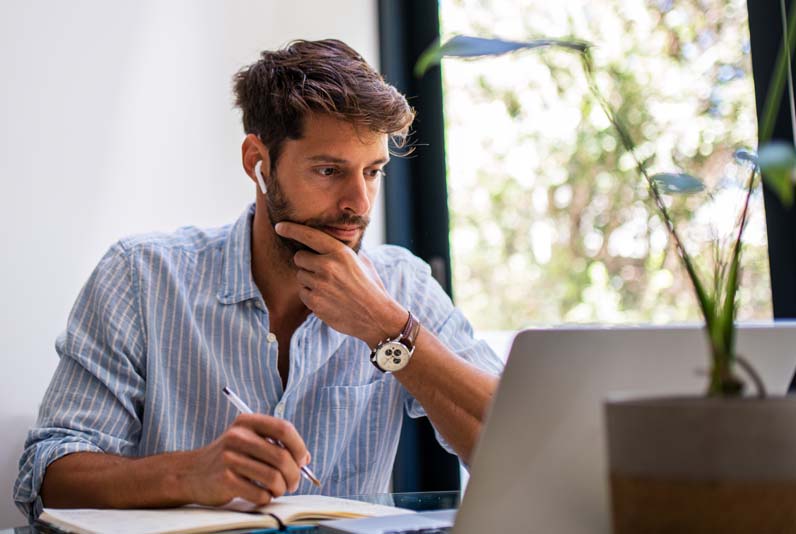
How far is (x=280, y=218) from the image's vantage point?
6.06ft

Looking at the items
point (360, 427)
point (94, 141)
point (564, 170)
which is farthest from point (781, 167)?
point (564, 170)

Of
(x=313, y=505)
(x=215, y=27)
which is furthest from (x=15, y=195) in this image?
(x=313, y=505)

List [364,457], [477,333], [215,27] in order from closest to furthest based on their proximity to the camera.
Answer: [364,457], [215,27], [477,333]

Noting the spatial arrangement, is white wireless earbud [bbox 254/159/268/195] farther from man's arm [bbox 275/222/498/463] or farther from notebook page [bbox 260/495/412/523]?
notebook page [bbox 260/495/412/523]

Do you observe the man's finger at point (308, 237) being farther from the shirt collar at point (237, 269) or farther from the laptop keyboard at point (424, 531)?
the laptop keyboard at point (424, 531)

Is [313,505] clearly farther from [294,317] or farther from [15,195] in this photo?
[15,195]

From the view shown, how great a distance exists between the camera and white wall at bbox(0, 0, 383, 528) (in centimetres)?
191

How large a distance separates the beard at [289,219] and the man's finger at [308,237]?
Result: 20 millimetres

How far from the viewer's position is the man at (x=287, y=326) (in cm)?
161

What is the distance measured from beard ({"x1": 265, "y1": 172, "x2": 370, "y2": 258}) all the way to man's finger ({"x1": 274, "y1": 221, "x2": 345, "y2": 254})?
2cm

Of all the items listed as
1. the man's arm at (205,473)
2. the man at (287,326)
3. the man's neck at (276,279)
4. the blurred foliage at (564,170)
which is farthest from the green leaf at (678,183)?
the blurred foliage at (564,170)

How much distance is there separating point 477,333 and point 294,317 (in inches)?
41.1

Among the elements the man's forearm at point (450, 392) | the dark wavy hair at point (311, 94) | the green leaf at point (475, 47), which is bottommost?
the man's forearm at point (450, 392)

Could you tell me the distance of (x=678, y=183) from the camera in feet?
2.43
